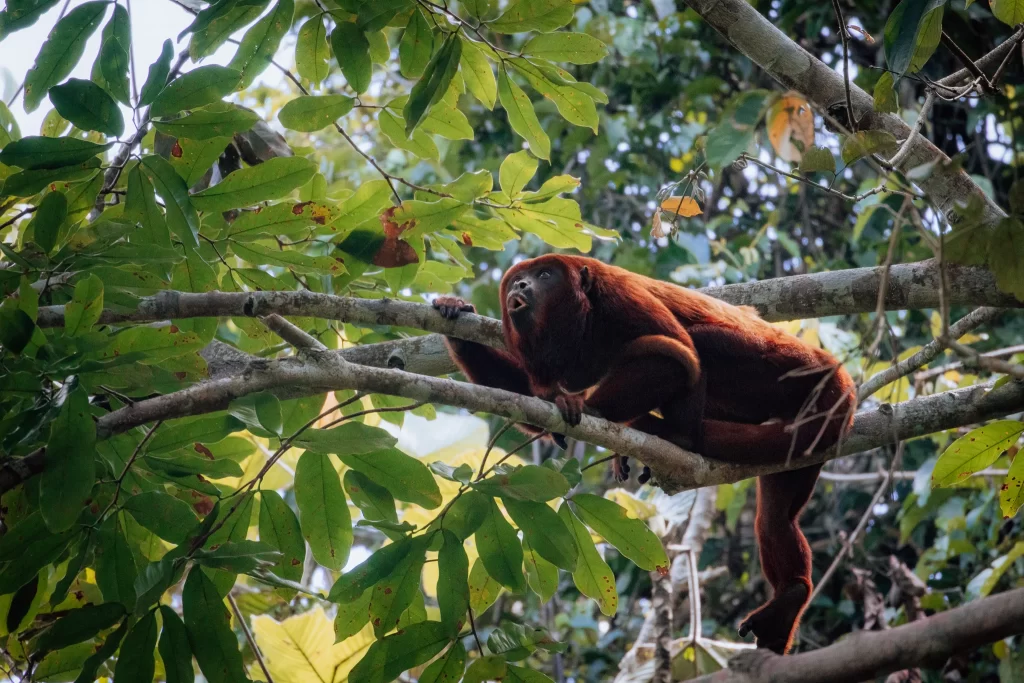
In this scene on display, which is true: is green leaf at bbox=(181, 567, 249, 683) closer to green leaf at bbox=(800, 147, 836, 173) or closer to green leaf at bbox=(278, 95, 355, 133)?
green leaf at bbox=(278, 95, 355, 133)

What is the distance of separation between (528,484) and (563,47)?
1615 mm

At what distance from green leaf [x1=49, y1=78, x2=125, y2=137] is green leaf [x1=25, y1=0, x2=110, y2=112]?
0.42 metres

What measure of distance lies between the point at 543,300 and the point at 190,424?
1814 mm

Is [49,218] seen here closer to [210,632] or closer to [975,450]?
[210,632]

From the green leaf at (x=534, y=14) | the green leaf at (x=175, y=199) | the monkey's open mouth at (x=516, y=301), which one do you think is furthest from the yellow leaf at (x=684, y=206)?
the green leaf at (x=175, y=199)

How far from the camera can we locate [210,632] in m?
2.43

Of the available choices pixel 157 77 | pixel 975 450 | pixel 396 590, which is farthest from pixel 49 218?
pixel 975 450

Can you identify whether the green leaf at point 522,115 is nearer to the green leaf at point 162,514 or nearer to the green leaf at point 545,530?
the green leaf at point 545,530

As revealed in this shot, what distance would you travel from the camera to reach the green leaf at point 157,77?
2.53m

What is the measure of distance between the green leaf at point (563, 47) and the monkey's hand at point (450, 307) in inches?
40.0

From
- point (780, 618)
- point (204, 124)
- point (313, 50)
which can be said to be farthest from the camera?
point (780, 618)

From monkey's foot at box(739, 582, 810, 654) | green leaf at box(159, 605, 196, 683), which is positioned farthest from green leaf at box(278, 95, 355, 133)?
monkey's foot at box(739, 582, 810, 654)

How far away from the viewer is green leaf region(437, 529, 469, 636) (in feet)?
8.66

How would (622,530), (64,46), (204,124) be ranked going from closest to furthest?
(204,124) → (64,46) → (622,530)
